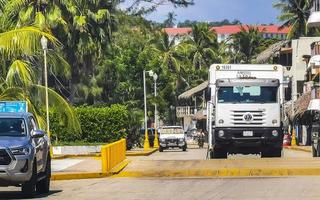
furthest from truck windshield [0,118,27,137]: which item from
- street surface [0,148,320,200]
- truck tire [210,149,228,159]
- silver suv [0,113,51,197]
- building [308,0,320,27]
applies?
building [308,0,320,27]

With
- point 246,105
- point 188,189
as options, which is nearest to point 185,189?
point 188,189

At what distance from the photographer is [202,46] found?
4129 inches

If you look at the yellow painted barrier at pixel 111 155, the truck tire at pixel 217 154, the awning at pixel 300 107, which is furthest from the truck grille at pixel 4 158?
the awning at pixel 300 107

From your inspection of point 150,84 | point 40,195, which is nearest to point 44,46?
point 40,195

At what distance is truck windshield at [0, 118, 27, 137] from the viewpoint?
56.4 feet

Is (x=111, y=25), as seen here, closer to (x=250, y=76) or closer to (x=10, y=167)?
(x=250, y=76)

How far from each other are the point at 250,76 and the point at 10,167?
13421 mm

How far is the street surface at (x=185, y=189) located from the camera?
16344 millimetres

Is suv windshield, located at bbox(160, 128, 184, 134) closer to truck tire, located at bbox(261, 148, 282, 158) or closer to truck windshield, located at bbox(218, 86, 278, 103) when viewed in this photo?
truck tire, located at bbox(261, 148, 282, 158)

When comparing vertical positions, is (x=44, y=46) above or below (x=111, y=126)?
above

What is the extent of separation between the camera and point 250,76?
27.8 m

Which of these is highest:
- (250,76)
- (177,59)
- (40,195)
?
(177,59)

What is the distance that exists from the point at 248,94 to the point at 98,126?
20.4 metres

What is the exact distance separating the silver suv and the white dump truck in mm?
10510
